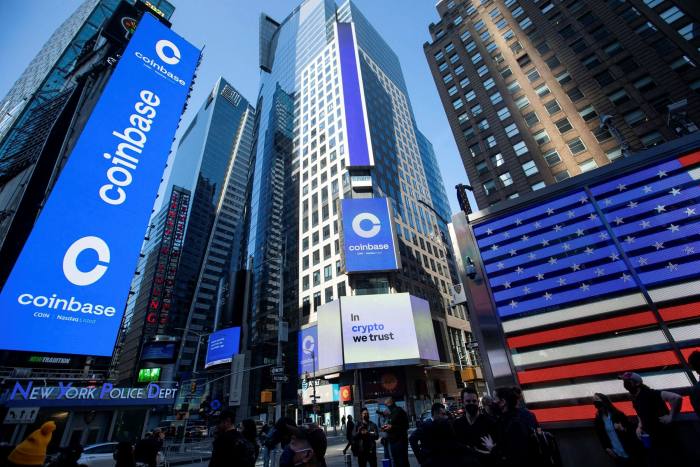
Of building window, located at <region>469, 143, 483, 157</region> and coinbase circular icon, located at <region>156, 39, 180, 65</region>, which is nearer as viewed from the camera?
coinbase circular icon, located at <region>156, 39, 180, 65</region>

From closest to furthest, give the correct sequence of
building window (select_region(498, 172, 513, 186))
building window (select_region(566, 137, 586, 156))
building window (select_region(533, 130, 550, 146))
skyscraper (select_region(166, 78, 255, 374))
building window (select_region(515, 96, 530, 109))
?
building window (select_region(566, 137, 586, 156)) → building window (select_region(533, 130, 550, 146)) → building window (select_region(498, 172, 513, 186)) → building window (select_region(515, 96, 530, 109)) → skyscraper (select_region(166, 78, 255, 374))

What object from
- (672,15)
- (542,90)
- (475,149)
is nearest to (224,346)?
(475,149)

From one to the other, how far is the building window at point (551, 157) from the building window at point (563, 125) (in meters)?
2.38

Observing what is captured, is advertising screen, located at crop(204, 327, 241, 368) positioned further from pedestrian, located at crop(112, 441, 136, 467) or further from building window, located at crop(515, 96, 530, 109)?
building window, located at crop(515, 96, 530, 109)

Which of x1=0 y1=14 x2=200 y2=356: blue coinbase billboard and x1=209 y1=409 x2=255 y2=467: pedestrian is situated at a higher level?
x1=0 y1=14 x2=200 y2=356: blue coinbase billboard

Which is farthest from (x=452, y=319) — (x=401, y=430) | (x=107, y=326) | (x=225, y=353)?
(x=401, y=430)

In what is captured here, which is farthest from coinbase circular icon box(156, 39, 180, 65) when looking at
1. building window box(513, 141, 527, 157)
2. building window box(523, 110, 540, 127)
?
building window box(523, 110, 540, 127)

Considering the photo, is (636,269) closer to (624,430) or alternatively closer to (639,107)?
(624,430)

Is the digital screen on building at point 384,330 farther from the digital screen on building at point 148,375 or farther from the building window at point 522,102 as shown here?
the digital screen on building at point 148,375

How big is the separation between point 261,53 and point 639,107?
127 meters

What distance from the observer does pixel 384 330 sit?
43.8 m

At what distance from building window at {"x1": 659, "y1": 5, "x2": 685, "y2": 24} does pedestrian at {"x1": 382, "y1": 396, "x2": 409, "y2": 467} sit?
141ft

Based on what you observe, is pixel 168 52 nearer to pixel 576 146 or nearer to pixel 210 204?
pixel 576 146

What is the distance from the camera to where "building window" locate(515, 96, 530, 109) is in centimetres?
3798
